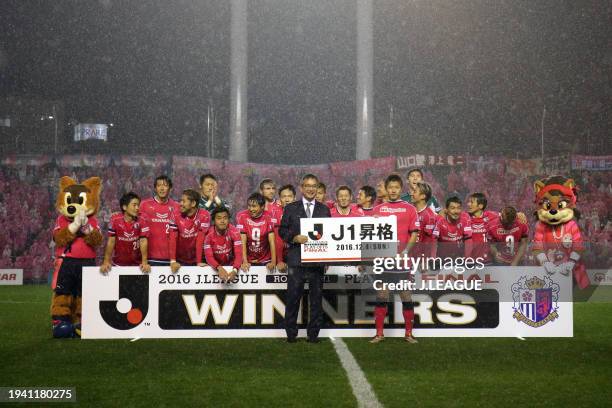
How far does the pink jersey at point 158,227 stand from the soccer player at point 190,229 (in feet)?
0.56

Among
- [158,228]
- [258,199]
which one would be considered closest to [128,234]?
[158,228]

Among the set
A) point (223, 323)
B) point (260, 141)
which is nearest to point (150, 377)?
point (223, 323)

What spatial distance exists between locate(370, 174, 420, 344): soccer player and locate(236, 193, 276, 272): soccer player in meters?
1.55

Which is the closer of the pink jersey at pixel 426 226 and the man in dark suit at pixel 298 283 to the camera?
→ the man in dark suit at pixel 298 283

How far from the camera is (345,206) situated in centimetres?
1113

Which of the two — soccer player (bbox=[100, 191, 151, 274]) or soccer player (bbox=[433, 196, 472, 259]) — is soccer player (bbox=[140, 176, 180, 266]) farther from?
soccer player (bbox=[433, 196, 472, 259])

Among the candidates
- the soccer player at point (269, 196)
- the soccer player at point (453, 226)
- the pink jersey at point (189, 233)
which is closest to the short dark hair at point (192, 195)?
the pink jersey at point (189, 233)

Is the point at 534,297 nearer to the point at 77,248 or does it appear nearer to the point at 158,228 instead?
the point at 158,228

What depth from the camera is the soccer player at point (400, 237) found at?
9188mm

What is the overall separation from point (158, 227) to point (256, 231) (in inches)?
52.2

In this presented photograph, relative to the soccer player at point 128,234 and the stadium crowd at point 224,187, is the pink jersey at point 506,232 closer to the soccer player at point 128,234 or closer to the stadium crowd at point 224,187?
the soccer player at point 128,234

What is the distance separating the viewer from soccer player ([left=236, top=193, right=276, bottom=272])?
10000 millimetres

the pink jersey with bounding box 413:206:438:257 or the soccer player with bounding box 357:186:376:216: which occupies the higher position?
the soccer player with bounding box 357:186:376:216

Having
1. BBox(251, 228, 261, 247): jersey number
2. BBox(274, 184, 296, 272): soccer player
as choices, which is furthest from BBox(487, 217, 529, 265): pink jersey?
BBox(251, 228, 261, 247): jersey number
